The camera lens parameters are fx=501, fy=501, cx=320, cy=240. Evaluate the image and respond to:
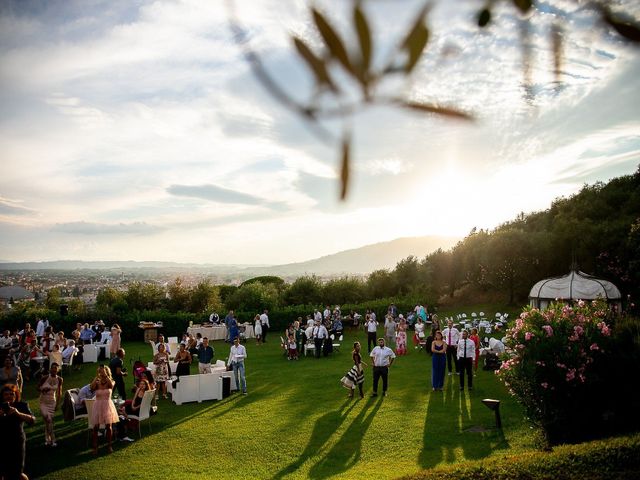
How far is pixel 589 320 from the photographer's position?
8.82 metres

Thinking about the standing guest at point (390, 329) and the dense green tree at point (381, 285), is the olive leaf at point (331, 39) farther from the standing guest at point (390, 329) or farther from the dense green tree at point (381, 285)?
the dense green tree at point (381, 285)

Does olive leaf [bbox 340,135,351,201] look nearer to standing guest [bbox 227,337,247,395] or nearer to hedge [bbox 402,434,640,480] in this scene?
hedge [bbox 402,434,640,480]

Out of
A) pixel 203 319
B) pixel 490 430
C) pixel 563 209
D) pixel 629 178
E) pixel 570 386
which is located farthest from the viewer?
pixel 563 209

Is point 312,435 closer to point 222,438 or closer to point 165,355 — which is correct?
point 222,438

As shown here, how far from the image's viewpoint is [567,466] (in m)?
6.37

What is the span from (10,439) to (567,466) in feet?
25.8

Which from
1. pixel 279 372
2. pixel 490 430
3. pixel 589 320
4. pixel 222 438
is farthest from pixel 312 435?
pixel 279 372

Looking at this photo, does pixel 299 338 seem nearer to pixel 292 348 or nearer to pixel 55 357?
pixel 292 348

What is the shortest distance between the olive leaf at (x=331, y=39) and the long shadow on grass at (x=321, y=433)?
866 cm

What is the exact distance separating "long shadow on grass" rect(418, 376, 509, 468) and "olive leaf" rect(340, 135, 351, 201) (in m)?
8.75

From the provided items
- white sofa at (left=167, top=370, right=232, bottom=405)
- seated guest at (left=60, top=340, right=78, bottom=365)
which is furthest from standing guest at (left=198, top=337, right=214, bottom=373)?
seated guest at (left=60, top=340, right=78, bottom=365)

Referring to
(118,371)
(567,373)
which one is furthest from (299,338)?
(567,373)

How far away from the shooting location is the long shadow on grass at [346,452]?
845 cm

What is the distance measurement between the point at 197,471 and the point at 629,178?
46165 millimetres
